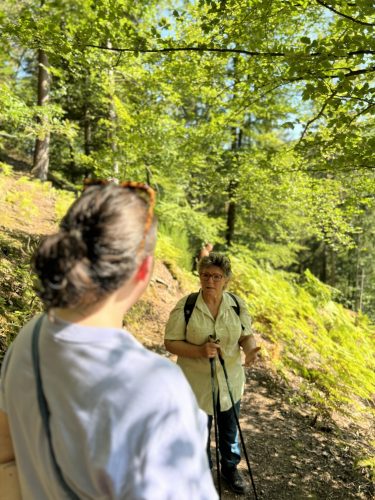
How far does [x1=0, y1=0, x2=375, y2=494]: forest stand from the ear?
2.09 meters

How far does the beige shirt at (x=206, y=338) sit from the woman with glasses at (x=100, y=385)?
72.5 inches

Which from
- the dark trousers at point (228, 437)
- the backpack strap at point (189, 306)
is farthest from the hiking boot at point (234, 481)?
the backpack strap at point (189, 306)

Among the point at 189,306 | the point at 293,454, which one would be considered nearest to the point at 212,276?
the point at 189,306

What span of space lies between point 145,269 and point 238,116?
5368mm

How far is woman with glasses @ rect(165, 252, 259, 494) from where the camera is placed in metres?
2.80

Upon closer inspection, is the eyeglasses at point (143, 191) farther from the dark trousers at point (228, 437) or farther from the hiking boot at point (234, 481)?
the hiking boot at point (234, 481)

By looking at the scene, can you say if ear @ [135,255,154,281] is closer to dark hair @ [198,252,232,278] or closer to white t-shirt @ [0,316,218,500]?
white t-shirt @ [0,316,218,500]

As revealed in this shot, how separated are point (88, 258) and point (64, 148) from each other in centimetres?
1795

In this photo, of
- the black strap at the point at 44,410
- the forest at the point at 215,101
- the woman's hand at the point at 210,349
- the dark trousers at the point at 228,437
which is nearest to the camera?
the black strap at the point at 44,410

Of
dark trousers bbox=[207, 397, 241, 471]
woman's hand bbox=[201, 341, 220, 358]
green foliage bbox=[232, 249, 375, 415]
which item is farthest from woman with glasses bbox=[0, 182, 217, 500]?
green foliage bbox=[232, 249, 375, 415]

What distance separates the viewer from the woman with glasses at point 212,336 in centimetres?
280

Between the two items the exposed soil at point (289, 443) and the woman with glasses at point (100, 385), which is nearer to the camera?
the woman with glasses at point (100, 385)

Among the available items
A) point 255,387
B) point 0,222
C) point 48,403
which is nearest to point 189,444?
point 48,403

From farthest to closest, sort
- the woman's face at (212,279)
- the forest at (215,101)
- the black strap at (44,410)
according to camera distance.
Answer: the forest at (215,101)
the woman's face at (212,279)
the black strap at (44,410)
